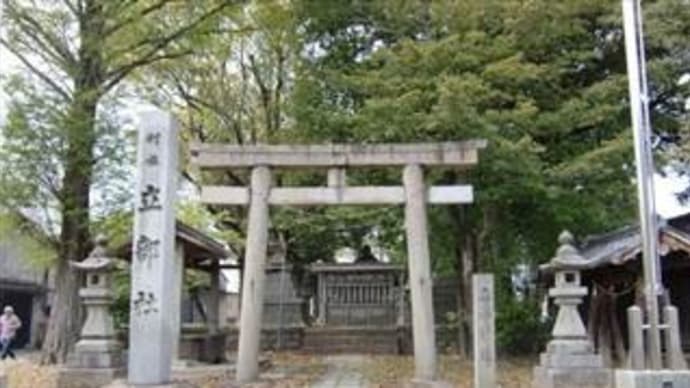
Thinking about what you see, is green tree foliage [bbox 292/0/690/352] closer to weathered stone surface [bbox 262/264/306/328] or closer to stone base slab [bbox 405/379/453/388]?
stone base slab [bbox 405/379/453/388]

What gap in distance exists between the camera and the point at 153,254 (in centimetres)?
1262

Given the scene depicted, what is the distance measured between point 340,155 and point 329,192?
31.1 inches

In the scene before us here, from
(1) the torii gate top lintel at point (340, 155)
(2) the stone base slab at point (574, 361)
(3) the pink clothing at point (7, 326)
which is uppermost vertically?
(1) the torii gate top lintel at point (340, 155)

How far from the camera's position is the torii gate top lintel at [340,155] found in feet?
53.8

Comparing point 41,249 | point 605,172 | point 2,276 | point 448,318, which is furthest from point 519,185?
point 2,276

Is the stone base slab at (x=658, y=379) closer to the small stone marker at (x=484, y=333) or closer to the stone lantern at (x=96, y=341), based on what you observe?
the small stone marker at (x=484, y=333)

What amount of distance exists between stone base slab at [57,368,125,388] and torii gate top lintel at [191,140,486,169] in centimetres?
461

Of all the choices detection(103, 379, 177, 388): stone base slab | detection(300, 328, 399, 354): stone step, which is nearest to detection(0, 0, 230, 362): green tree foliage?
detection(103, 379, 177, 388): stone base slab

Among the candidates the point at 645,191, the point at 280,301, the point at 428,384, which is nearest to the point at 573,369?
the point at 428,384

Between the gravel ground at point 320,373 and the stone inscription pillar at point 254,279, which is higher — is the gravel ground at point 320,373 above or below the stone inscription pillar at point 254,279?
below

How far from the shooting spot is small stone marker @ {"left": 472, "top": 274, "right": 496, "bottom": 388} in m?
13.6

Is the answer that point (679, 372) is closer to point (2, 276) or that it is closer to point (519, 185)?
point (519, 185)

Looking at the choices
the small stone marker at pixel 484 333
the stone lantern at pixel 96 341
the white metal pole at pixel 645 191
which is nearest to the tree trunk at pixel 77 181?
the stone lantern at pixel 96 341

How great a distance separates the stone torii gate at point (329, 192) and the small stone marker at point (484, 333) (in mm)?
1915
